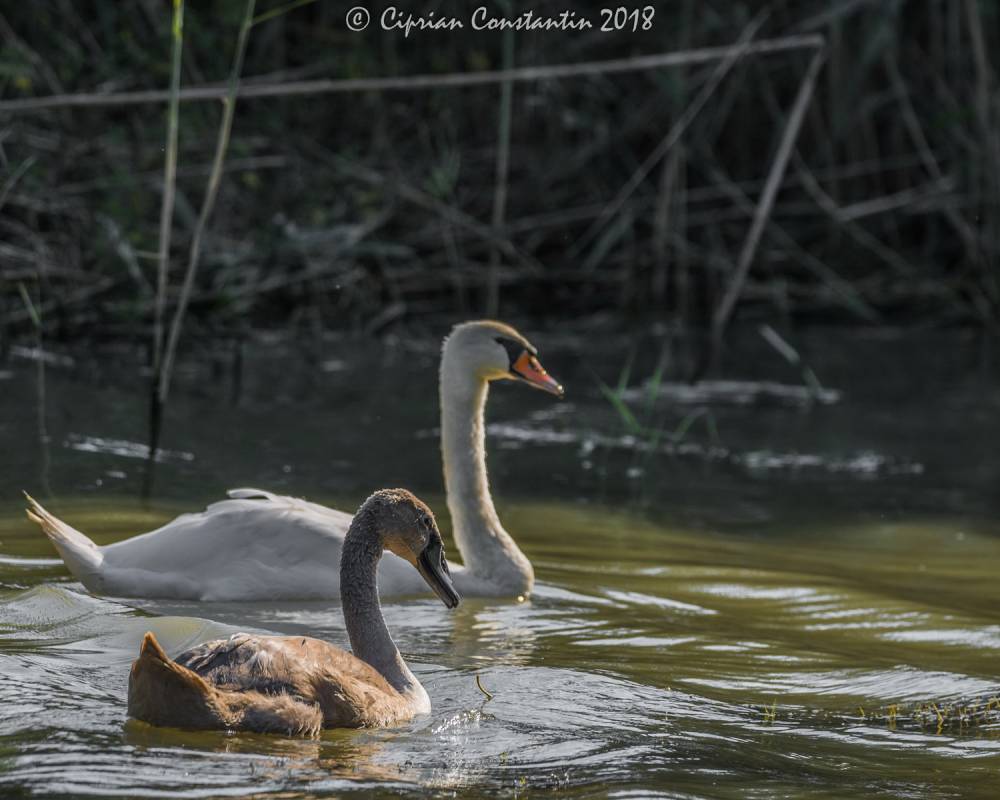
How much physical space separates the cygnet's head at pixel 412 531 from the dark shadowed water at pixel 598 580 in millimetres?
339

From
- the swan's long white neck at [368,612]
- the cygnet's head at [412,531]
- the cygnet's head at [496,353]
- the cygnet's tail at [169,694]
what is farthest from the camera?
the cygnet's head at [496,353]

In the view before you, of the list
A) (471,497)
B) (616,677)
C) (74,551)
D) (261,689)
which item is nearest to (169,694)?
(261,689)

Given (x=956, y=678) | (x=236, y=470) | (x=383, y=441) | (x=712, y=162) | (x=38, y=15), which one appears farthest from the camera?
(x=712, y=162)

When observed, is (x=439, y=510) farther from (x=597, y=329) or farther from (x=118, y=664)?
(x=597, y=329)

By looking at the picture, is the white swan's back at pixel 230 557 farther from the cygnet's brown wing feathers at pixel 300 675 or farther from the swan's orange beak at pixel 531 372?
the cygnet's brown wing feathers at pixel 300 675

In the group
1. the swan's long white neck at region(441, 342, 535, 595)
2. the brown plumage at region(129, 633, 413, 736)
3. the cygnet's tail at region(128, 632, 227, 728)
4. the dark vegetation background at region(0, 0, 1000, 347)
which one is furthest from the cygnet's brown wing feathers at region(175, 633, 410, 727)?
the dark vegetation background at region(0, 0, 1000, 347)

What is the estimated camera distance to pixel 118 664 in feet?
18.3

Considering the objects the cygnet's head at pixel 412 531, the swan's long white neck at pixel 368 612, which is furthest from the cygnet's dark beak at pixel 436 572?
the swan's long white neck at pixel 368 612

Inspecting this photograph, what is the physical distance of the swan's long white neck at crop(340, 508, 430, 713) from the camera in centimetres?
534

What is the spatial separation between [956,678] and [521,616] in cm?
165

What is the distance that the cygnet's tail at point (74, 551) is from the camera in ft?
21.3

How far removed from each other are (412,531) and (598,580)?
2.08 meters

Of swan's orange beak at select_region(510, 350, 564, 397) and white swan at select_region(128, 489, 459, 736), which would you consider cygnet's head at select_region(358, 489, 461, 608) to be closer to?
white swan at select_region(128, 489, 459, 736)

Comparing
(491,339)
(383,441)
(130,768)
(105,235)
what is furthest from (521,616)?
(105,235)
